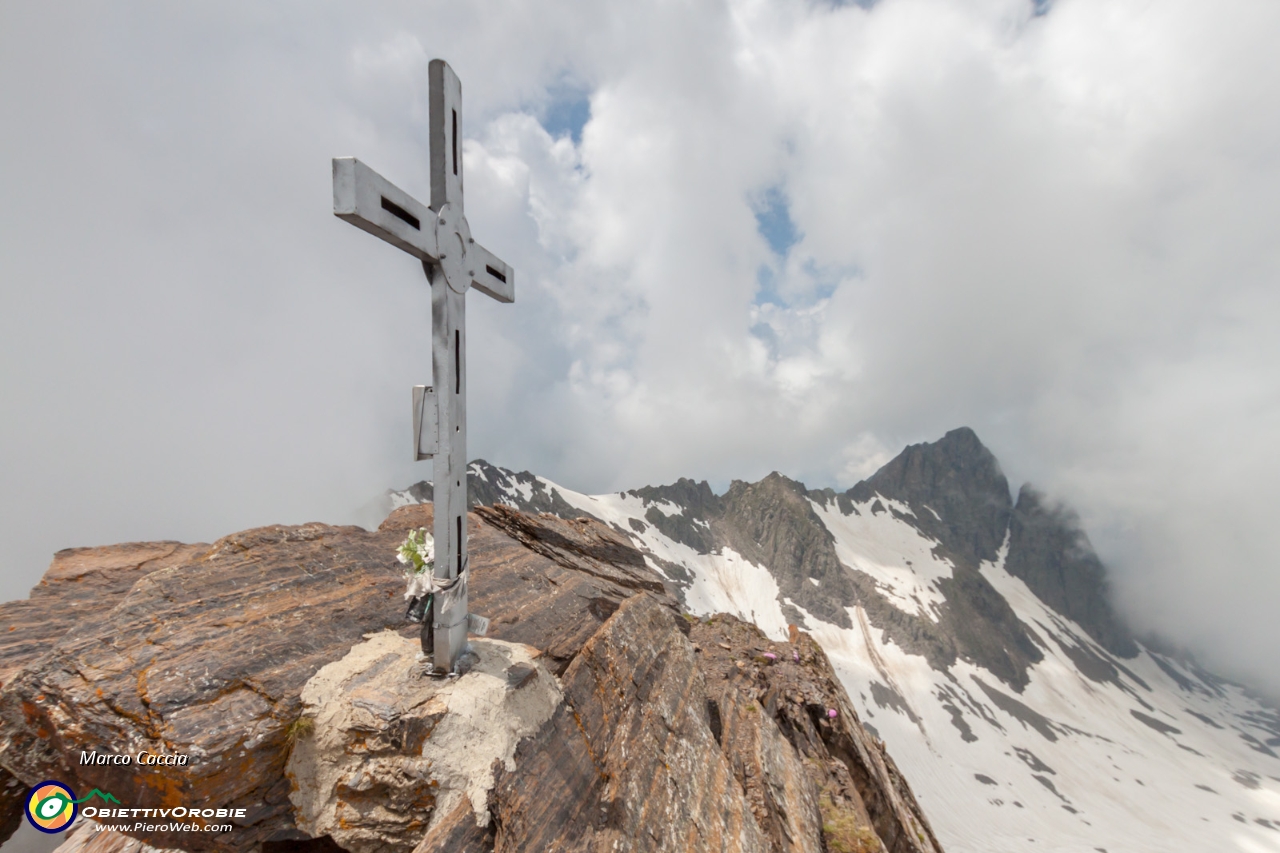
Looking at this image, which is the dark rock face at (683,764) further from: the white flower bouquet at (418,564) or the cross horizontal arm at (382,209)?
the cross horizontal arm at (382,209)

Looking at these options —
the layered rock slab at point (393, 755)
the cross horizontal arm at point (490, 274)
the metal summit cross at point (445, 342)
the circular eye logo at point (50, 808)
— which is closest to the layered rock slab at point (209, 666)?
the layered rock slab at point (393, 755)

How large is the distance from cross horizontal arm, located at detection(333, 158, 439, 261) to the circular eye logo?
346 inches

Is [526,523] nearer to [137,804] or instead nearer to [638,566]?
[638,566]

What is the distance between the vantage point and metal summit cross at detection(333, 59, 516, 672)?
7.11 metres

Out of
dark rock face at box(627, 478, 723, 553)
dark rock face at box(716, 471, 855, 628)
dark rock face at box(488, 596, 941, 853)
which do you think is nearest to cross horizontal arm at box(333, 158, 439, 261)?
dark rock face at box(488, 596, 941, 853)

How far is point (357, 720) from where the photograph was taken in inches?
253

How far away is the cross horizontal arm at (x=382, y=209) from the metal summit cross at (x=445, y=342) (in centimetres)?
2

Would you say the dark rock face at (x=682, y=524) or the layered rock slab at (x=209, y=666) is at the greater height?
the dark rock face at (x=682, y=524)

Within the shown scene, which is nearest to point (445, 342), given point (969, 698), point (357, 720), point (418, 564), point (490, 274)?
point (490, 274)

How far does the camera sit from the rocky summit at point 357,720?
237 inches

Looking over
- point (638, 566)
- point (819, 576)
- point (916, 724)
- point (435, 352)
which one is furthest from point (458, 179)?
point (819, 576)

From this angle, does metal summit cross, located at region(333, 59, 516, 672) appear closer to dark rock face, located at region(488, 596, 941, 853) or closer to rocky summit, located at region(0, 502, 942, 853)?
rocky summit, located at region(0, 502, 942, 853)

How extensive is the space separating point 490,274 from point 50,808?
1041cm

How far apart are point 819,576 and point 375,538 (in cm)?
18607
